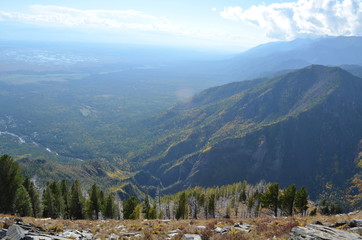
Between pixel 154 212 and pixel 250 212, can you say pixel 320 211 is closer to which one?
pixel 250 212

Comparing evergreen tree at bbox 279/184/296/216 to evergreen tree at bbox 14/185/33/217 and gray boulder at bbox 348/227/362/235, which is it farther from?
evergreen tree at bbox 14/185/33/217

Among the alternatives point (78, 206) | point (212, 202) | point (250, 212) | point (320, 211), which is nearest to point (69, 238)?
point (78, 206)

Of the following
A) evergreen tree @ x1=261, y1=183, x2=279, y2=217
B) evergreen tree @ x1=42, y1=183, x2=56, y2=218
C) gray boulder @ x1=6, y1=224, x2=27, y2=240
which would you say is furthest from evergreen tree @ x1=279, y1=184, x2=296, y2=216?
gray boulder @ x1=6, y1=224, x2=27, y2=240

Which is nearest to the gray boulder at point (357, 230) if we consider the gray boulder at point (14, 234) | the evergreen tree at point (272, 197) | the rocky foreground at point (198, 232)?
the rocky foreground at point (198, 232)

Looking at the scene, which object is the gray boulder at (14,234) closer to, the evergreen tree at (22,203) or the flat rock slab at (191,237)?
the flat rock slab at (191,237)

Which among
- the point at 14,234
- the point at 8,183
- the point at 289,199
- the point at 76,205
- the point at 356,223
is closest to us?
the point at 14,234

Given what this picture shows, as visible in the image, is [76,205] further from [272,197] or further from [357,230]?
[357,230]

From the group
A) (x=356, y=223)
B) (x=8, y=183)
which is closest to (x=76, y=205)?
(x=8, y=183)
